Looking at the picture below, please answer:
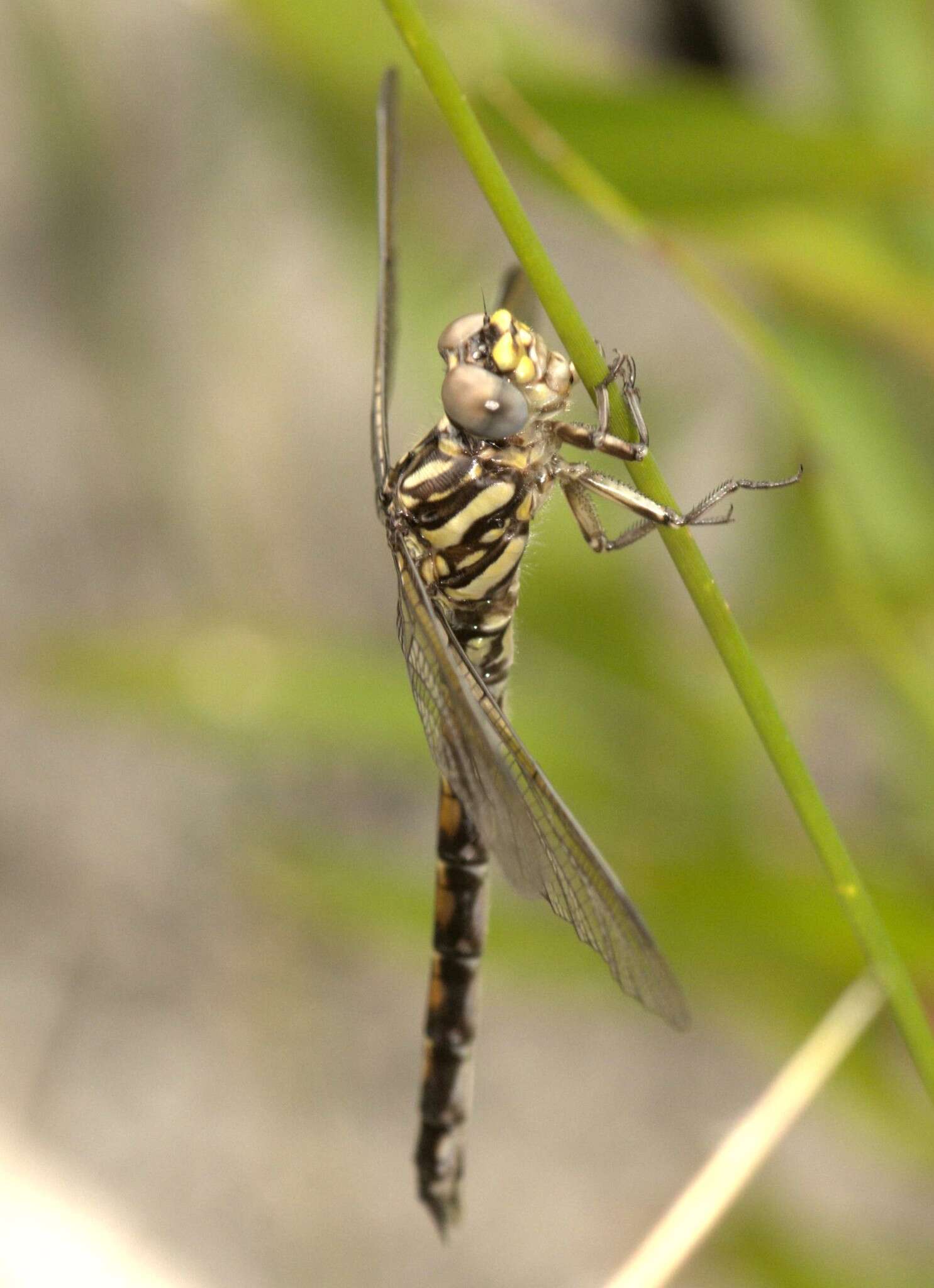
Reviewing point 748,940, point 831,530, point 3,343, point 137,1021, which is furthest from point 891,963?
point 3,343

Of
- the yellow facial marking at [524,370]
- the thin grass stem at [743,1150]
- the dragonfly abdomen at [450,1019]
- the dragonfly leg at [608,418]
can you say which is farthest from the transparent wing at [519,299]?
the thin grass stem at [743,1150]

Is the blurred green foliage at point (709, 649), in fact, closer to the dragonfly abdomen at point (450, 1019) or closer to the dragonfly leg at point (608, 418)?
the dragonfly abdomen at point (450, 1019)

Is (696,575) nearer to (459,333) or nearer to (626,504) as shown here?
(626,504)

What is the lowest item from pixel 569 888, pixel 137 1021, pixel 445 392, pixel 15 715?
pixel 137 1021

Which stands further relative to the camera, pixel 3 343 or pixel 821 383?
pixel 3 343


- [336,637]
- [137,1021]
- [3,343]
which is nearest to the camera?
[336,637]

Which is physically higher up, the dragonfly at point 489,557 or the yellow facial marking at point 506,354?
the yellow facial marking at point 506,354

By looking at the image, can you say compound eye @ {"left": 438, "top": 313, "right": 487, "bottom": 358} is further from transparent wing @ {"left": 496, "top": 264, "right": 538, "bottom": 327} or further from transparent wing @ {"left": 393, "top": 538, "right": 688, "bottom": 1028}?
transparent wing @ {"left": 393, "top": 538, "right": 688, "bottom": 1028}

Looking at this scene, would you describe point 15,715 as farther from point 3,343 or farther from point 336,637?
point 336,637
